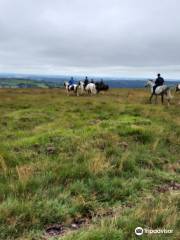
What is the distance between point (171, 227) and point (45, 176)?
121 inches

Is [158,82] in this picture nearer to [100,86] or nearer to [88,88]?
[88,88]

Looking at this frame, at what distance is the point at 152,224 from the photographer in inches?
205

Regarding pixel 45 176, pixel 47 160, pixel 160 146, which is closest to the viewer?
pixel 45 176

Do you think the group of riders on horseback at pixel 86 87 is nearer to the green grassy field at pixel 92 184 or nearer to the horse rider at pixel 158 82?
the horse rider at pixel 158 82


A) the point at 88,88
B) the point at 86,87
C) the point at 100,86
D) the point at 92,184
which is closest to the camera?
the point at 92,184

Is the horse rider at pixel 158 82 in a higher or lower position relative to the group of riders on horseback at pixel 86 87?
higher

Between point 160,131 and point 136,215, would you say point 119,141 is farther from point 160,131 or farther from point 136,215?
point 136,215

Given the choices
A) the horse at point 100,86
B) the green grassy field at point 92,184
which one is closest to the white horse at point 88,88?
the horse at point 100,86

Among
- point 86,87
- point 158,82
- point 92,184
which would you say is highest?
point 158,82

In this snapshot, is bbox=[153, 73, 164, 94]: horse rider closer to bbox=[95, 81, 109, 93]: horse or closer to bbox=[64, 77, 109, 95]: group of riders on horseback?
bbox=[64, 77, 109, 95]: group of riders on horseback

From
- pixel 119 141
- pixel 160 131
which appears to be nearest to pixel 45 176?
pixel 119 141

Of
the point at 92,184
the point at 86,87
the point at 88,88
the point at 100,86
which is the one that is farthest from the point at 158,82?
the point at 92,184

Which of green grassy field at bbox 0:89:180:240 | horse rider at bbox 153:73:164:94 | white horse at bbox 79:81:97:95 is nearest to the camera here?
green grassy field at bbox 0:89:180:240

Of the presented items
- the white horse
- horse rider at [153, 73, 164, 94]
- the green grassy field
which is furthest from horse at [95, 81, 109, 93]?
the green grassy field
